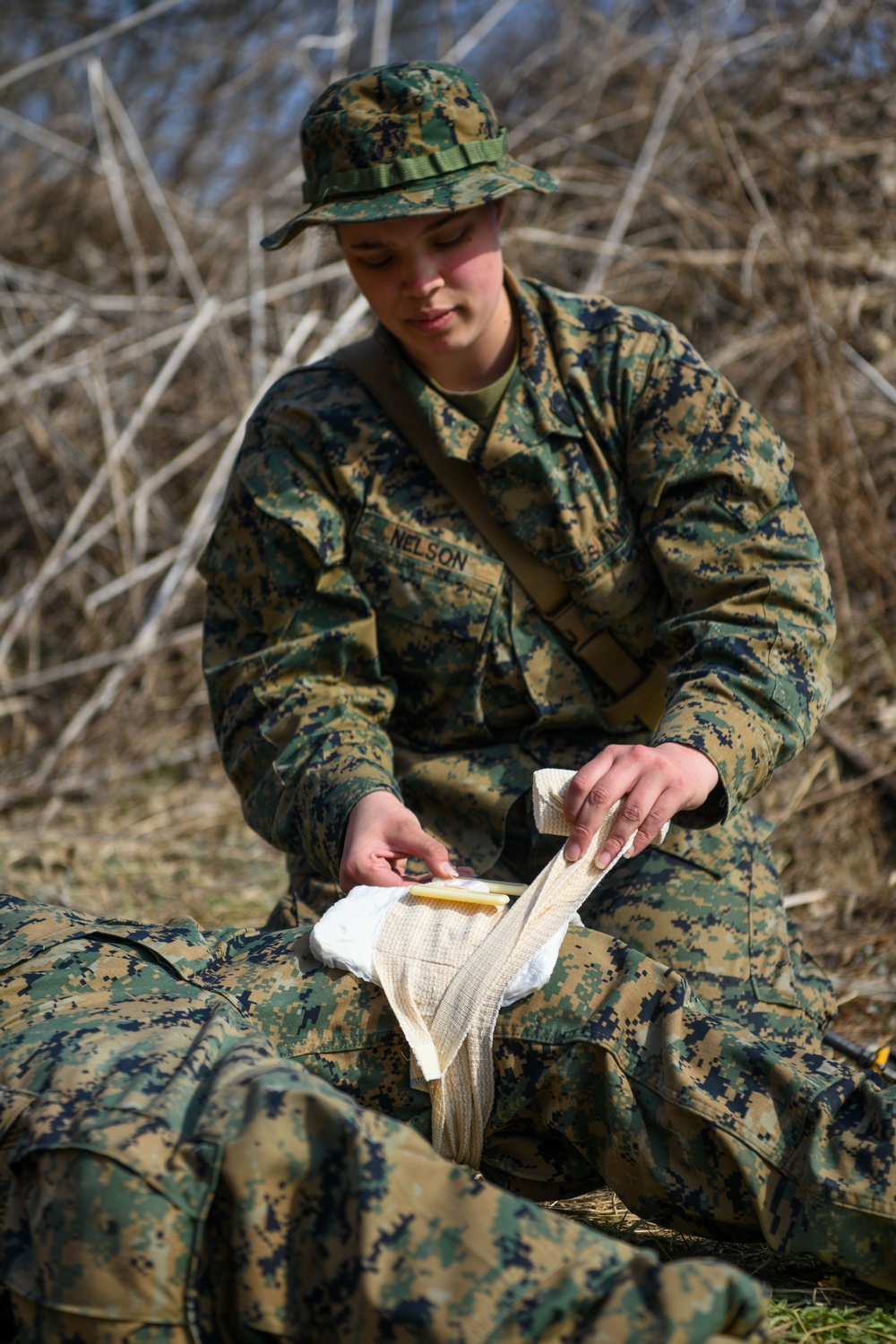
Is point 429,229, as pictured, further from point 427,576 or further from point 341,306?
point 341,306

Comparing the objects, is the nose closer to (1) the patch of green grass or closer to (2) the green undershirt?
(2) the green undershirt

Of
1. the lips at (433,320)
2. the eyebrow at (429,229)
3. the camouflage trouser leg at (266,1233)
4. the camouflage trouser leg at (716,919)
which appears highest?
the eyebrow at (429,229)

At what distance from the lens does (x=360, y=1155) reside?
1492mm

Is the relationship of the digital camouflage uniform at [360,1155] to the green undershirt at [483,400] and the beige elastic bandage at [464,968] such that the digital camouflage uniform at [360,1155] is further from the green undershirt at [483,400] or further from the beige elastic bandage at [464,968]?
the green undershirt at [483,400]

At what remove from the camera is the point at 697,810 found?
230 cm

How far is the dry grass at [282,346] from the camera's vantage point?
4.39 m

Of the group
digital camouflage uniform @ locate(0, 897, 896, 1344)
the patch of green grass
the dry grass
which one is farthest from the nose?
the dry grass

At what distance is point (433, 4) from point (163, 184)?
3.12 meters

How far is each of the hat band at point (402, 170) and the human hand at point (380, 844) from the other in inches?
47.1

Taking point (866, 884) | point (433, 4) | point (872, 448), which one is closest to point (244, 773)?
point (866, 884)

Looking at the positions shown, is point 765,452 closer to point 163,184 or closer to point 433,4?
point 163,184

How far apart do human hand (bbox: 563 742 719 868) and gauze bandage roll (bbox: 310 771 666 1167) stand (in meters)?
0.03

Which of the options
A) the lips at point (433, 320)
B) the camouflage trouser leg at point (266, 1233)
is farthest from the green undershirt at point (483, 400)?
the camouflage trouser leg at point (266, 1233)

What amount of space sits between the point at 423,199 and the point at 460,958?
1434mm
